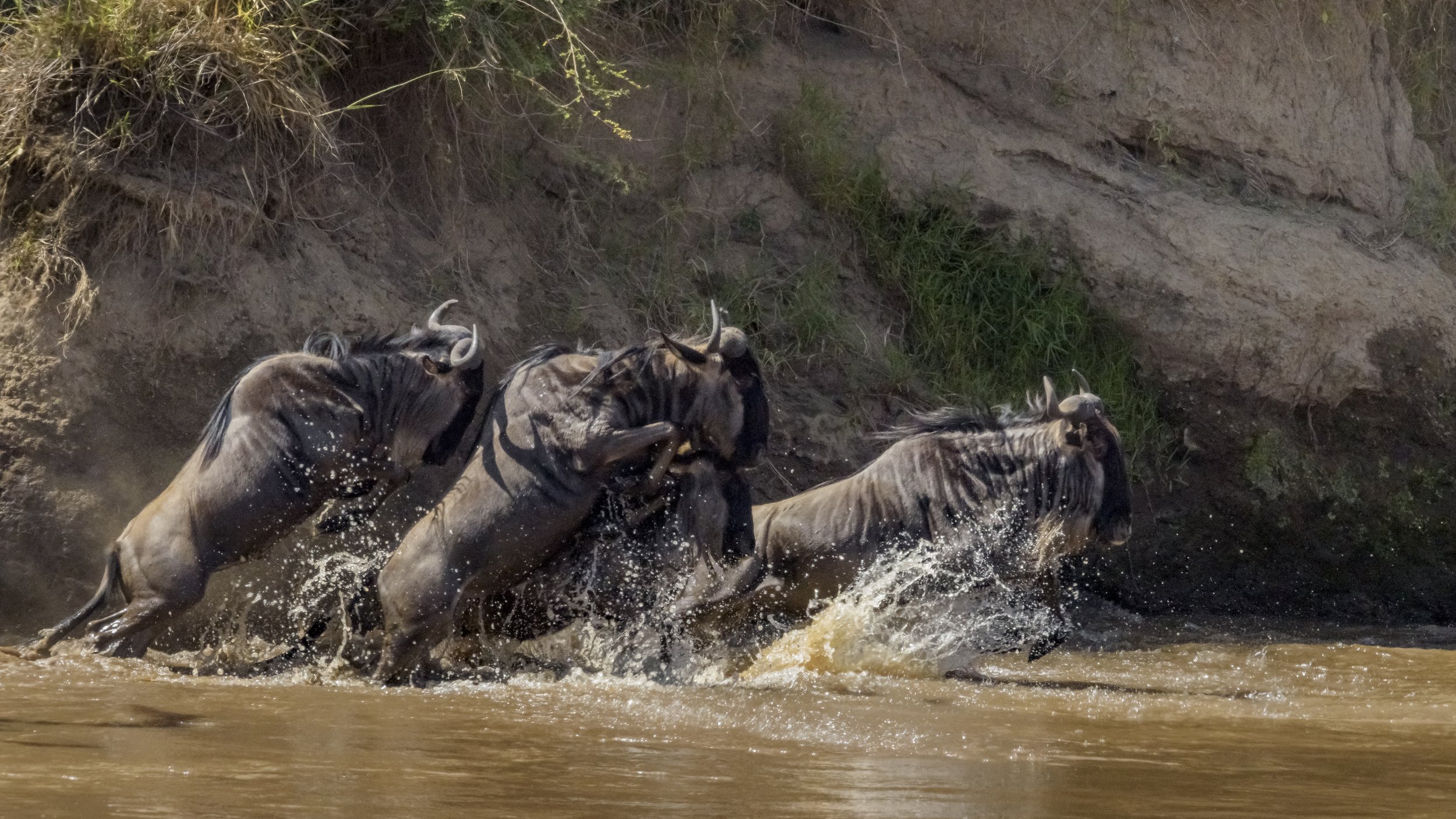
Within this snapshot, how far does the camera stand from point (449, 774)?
3.71 meters

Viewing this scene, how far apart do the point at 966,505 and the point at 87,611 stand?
3048 millimetres

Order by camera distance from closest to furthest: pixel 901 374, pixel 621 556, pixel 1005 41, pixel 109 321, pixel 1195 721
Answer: pixel 1195 721
pixel 621 556
pixel 109 321
pixel 901 374
pixel 1005 41

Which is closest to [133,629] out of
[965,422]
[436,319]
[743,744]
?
[436,319]

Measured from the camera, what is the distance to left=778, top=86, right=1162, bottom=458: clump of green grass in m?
7.58

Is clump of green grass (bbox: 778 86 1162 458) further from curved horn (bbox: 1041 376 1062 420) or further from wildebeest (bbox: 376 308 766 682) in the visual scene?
wildebeest (bbox: 376 308 766 682)

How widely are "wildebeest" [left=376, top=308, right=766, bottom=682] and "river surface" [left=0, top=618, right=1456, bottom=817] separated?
354 mm

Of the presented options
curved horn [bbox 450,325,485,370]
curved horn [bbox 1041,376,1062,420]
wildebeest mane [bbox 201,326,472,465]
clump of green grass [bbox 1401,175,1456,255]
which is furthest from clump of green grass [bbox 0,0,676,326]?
clump of green grass [bbox 1401,175,1456,255]

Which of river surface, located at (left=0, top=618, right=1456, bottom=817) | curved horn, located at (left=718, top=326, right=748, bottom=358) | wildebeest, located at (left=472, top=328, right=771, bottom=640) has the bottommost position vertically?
river surface, located at (left=0, top=618, right=1456, bottom=817)

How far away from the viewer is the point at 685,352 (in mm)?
5875

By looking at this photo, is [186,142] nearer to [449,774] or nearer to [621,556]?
[621,556]

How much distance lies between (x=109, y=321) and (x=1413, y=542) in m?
5.70

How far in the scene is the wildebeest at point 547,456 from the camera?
5.53m

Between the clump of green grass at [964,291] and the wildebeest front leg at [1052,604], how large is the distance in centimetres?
A: 138

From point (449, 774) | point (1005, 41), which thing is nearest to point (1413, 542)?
point (1005, 41)
